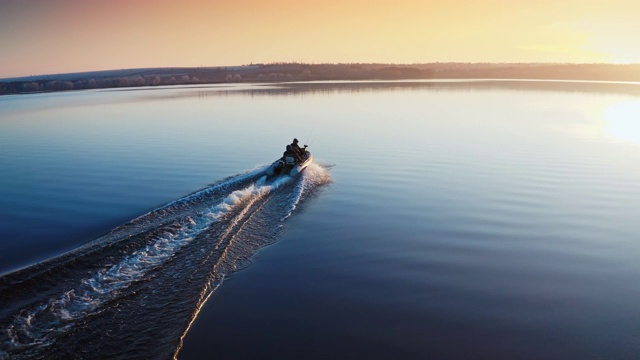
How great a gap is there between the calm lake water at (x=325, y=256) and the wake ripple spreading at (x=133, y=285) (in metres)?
0.04

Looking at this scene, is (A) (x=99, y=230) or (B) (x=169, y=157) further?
(B) (x=169, y=157)

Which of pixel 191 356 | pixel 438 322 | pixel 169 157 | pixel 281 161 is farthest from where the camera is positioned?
pixel 169 157

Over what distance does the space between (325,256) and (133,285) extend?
4.84 metres

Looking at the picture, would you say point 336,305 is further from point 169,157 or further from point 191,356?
point 169,157

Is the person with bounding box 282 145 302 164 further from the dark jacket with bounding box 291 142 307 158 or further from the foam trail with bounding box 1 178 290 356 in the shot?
the foam trail with bounding box 1 178 290 356

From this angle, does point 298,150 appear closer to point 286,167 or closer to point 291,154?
point 291,154

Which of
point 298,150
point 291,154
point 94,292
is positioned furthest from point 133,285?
point 298,150

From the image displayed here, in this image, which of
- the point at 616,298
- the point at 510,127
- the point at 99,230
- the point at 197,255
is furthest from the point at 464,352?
the point at 510,127

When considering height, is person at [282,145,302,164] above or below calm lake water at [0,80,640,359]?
above

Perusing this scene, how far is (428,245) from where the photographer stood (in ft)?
41.4

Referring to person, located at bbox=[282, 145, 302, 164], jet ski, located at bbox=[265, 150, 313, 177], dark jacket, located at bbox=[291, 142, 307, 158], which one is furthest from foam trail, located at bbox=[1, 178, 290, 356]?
dark jacket, located at bbox=[291, 142, 307, 158]

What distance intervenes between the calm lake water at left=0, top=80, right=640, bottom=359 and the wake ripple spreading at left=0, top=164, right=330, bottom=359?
0.14ft

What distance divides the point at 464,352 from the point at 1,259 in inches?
435

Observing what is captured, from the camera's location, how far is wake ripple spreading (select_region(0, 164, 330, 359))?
7529 millimetres
